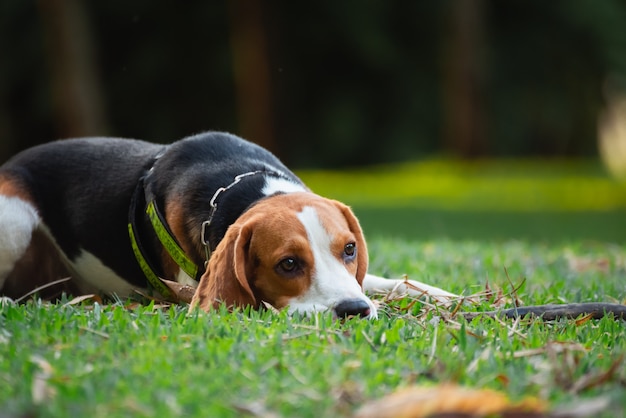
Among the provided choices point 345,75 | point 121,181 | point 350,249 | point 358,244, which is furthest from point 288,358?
point 345,75

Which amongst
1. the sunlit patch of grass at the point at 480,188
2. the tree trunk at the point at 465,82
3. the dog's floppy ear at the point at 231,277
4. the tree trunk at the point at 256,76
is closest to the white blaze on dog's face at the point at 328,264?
the dog's floppy ear at the point at 231,277

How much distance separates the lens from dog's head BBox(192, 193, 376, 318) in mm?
4473

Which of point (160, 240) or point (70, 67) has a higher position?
point (160, 240)

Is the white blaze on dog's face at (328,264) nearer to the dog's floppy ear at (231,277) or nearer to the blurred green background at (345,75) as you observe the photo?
the dog's floppy ear at (231,277)

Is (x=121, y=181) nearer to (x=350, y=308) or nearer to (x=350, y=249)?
(x=350, y=249)

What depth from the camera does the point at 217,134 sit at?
5.83 meters

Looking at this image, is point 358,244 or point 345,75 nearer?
point 358,244

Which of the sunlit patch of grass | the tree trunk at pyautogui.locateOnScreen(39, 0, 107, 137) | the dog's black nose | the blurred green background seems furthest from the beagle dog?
the blurred green background

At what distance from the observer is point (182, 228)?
528 centimetres

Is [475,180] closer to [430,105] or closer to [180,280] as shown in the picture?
[430,105]

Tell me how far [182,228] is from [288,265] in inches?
37.6

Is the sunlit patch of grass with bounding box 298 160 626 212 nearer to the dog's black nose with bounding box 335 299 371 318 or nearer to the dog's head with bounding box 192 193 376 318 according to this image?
the dog's head with bounding box 192 193 376 318

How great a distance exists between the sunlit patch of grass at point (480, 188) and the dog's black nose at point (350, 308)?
10.7m

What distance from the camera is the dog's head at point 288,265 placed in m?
4.47
